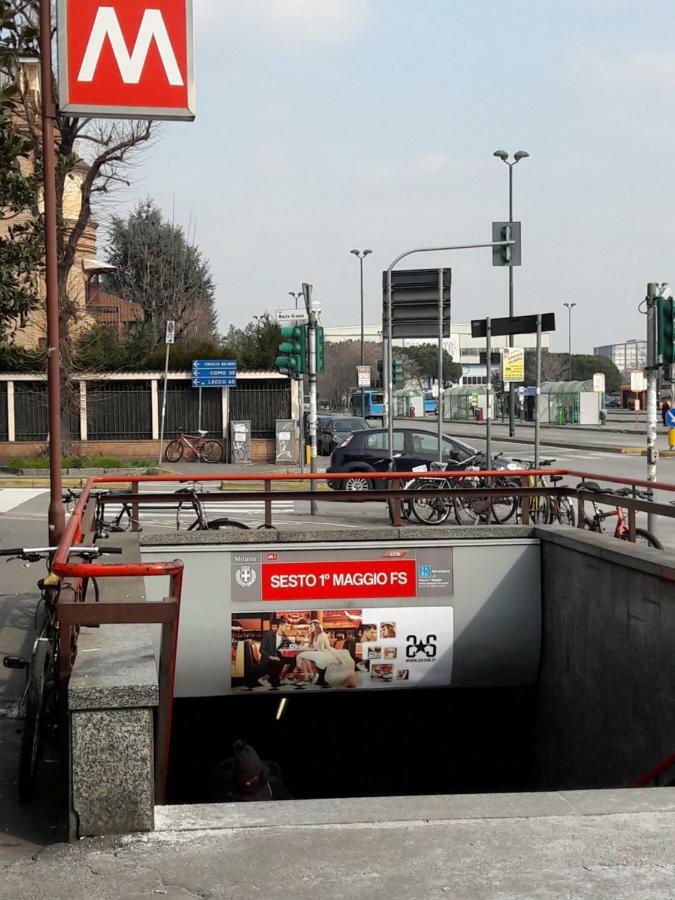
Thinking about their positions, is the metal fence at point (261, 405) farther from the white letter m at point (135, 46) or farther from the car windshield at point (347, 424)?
the white letter m at point (135, 46)

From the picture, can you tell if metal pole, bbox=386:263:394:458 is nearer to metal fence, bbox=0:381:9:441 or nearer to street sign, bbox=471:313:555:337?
street sign, bbox=471:313:555:337

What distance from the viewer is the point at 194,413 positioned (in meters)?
31.8

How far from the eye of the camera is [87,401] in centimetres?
3153

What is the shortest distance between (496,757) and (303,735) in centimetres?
218

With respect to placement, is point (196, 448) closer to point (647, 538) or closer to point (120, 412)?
point (120, 412)

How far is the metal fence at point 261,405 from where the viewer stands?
3175cm

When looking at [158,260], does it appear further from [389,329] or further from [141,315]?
[389,329]

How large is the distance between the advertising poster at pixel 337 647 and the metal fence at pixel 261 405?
2096cm

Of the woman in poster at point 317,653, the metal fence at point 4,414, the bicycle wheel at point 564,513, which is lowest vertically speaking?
the woman in poster at point 317,653

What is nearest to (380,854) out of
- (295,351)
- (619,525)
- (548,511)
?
(548,511)

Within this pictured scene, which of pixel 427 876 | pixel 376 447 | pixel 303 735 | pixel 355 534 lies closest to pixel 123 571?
pixel 427 876

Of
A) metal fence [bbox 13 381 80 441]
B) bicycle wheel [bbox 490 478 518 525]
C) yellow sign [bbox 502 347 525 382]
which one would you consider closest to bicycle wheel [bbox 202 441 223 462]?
metal fence [bbox 13 381 80 441]

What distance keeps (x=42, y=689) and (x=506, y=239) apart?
19.2 meters

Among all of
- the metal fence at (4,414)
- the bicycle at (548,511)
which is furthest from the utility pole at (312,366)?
the metal fence at (4,414)
